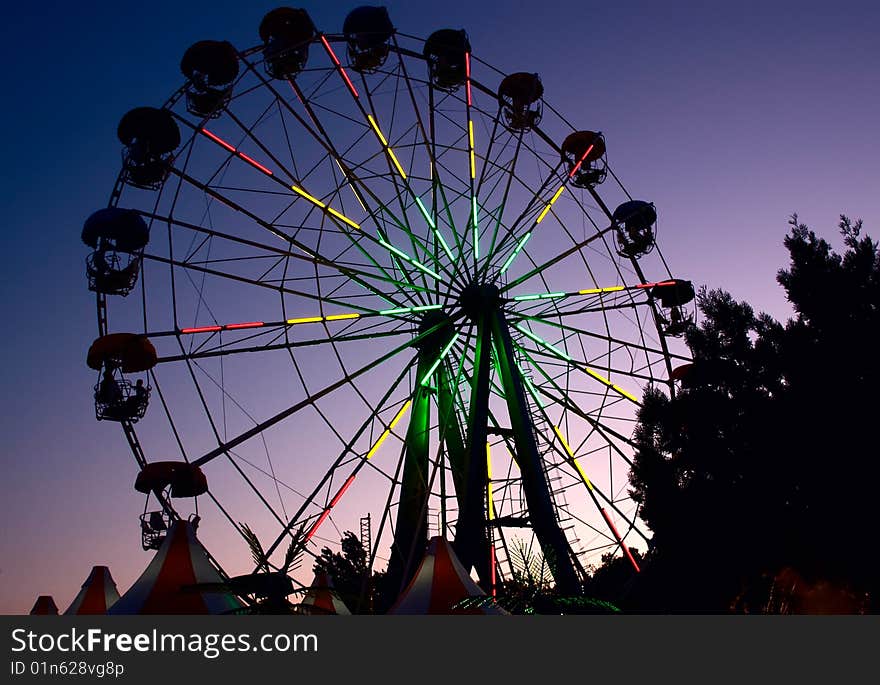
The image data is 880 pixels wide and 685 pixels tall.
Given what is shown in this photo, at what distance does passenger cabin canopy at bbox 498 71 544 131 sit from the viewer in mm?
18016

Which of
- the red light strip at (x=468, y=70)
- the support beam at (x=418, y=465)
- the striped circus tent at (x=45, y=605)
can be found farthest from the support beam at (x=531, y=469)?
the striped circus tent at (x=45, y=605)

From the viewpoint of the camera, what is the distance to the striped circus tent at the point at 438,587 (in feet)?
29.7

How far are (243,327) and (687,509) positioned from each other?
10060 millimetres

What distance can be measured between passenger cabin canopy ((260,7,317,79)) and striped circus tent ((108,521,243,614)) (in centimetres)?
1048

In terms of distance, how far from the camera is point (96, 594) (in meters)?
11.9

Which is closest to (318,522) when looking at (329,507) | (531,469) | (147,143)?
(329,507)

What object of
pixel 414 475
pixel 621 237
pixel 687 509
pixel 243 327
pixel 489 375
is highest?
pixel 621 237

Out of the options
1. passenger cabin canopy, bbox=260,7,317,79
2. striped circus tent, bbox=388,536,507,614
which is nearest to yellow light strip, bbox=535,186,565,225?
passenger cabin canopy, bbox=260,7,317,79

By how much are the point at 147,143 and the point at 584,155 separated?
994 centimetres

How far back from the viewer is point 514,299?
1571cm

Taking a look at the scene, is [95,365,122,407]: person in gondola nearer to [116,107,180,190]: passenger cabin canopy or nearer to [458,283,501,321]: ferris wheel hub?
[116,107,180,190]: passenger cabin canopy

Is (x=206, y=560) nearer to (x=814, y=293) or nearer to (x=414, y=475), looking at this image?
(x=414, y=475)
